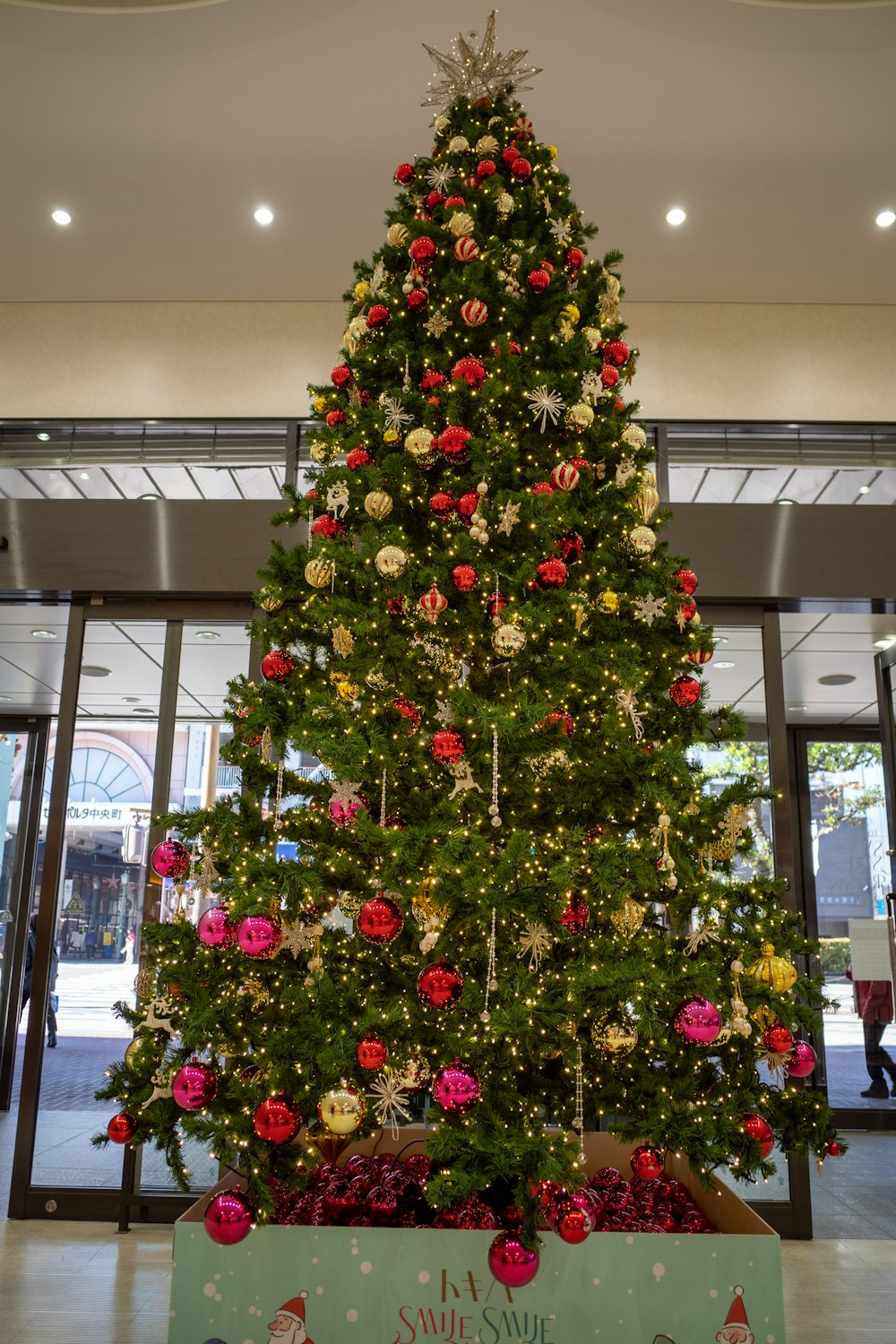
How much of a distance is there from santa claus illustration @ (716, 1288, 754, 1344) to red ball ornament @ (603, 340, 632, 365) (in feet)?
8.27

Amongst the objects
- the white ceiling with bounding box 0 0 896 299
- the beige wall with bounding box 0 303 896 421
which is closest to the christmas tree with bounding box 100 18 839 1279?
the white ceiling with bounding box 0 0 896 299

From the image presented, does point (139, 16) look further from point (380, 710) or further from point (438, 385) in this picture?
point (380, 710)

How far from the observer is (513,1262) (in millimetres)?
2033

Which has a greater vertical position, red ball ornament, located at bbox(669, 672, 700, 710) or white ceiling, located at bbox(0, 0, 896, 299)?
white ceiling, located at bbox(0, 0, 896, 299)

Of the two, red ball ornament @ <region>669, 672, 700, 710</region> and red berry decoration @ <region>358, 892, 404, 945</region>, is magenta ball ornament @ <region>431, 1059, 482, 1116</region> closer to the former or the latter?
red berry decoration @ <region>358, 892, 404, 945</region>

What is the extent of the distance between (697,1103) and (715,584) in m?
2.62

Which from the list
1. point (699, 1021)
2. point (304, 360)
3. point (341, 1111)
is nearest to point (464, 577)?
point (699, 1021)

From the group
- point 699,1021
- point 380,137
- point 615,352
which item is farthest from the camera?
point 380,137

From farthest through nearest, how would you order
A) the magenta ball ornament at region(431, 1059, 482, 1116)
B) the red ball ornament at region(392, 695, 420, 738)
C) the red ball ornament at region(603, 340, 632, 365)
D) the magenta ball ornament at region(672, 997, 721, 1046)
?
1. the red ball ornament at region(603, 340, 632, 365)
2. the red ball ornament at region(392, 695, 420, 738)
3. the magenta ball ornament at region(672, 997, 721, 1046)
4. the magenta ball ornament at region(431, 1059, 482, 1116)

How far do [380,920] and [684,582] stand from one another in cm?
131

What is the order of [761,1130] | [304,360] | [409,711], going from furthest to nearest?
[304,360] → [409,711] → [761,1130]

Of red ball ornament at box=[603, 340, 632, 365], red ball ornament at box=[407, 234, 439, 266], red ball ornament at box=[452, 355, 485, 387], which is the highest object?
red ball ornament at box=[407, 234, 439, 266]

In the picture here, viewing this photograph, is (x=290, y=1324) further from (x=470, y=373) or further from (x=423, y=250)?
(x=423, y=250)

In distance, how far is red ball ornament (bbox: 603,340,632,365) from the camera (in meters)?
2.91
